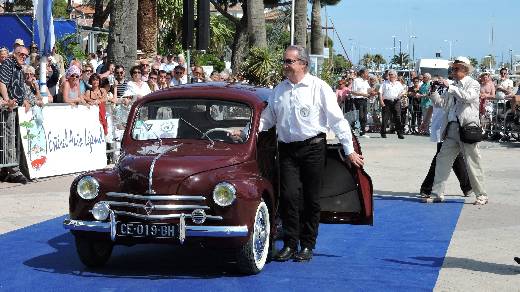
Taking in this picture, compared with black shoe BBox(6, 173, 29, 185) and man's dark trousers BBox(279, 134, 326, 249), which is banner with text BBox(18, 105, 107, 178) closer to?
black shoe BBox(6, 173, 29, 185)

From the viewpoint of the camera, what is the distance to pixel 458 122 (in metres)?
12.8

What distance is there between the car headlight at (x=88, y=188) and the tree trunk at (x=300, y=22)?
27.1m

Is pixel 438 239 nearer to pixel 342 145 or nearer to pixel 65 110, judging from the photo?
pixel 342 145

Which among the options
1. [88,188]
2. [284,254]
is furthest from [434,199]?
[88,188]

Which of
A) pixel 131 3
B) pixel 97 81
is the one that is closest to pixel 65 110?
pixel 97 81

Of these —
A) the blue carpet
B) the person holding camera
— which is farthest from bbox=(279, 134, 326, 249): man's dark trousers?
the person holding camera

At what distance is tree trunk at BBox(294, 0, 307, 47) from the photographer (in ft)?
115

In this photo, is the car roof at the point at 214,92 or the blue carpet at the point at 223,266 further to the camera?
the car roof at the point at 214,92

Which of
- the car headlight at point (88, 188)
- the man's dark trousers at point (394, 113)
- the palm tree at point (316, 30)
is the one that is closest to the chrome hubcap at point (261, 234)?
the car headlight at point (88, 188)

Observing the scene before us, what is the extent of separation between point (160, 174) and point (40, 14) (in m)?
9.80

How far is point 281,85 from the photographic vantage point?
347 inches

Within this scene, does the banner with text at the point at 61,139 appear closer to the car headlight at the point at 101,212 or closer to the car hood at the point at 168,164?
the car hood at the point at 168,164

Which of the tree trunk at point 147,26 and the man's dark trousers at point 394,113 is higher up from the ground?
the tree trunk at point 147,26

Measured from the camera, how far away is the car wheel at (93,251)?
830 cm
